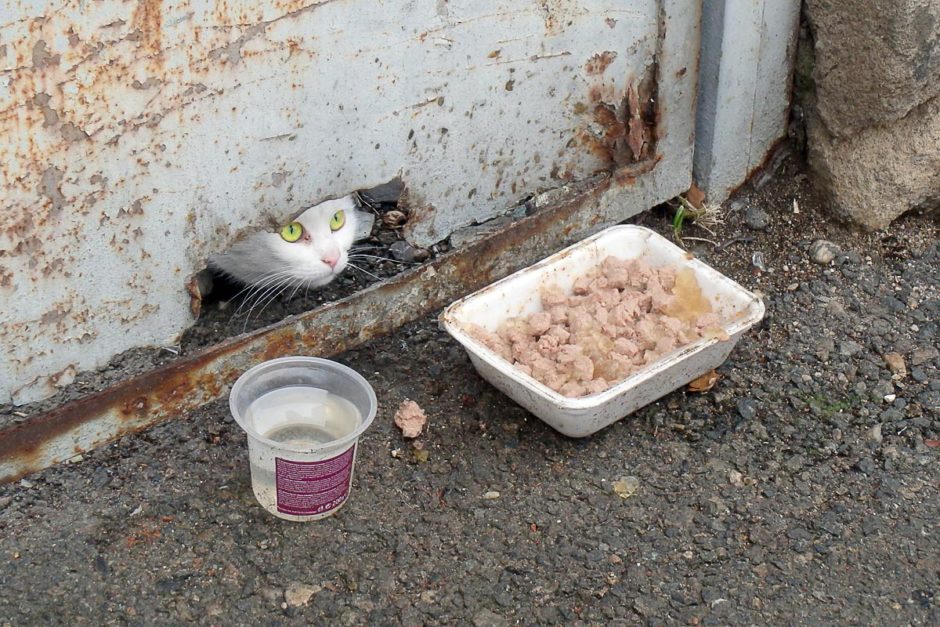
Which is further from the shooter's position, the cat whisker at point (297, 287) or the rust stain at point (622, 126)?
the rust stain at point (622, 126)

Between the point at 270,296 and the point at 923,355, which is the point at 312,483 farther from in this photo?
the point at 923,355

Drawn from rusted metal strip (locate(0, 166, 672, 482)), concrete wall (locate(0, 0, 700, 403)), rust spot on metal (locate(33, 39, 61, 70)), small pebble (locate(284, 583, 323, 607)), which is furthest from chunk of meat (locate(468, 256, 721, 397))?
rust spot on metal (locate(33, 39, 61, 70))

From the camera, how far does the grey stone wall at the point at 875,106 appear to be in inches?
101

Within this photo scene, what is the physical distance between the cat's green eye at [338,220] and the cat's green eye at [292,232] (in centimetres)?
9

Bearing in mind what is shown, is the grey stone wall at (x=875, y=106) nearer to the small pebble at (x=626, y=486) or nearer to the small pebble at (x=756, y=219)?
the small pebble at (x=756, y=219)

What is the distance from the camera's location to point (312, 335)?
2.38 m

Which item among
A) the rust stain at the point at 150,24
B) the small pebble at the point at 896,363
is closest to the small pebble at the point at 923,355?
the small pebble at the point at 896,363

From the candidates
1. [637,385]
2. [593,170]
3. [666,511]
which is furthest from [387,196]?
[666,511]

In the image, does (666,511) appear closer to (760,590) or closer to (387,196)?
(760,590)

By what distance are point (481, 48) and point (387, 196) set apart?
679 mm

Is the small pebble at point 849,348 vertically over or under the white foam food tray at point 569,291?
under

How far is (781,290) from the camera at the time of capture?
2752mm

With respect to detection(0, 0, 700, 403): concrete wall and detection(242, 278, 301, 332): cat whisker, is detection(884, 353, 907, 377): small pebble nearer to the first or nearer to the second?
detection(0, 0, 700, 403): concrete wall

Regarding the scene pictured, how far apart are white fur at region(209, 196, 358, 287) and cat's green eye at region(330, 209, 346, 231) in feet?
0.05
